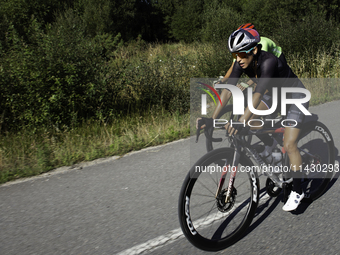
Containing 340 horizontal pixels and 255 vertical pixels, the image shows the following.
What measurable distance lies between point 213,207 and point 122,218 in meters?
1.04

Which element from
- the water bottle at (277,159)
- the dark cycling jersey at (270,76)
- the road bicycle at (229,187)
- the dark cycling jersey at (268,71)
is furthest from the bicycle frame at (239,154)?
the dark cycling jersey at (268,71)

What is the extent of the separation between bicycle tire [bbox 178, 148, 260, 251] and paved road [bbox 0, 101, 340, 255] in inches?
5.9

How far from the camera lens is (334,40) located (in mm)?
12031

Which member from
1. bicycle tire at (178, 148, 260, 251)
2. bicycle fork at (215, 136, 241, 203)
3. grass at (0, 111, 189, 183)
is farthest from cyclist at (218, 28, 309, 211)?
grass at (0, 111, 189, 183)

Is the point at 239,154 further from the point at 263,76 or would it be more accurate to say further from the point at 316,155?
the point at 316,155

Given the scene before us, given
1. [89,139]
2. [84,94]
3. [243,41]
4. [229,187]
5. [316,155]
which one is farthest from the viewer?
[84,94]

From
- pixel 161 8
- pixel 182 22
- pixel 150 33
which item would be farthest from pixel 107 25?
pixel 161 8

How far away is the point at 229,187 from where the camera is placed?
3.08 meters

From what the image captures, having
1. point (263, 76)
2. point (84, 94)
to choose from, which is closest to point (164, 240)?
point (263, 76)

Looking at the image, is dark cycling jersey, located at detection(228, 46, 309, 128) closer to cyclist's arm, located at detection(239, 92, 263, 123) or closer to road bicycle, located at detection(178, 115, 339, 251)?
cyclist's arm, located at detection(239, 92, 263, 123)

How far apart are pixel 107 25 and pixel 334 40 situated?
2086 cm

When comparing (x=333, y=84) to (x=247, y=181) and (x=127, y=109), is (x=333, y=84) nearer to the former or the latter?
(x=127, y=109)

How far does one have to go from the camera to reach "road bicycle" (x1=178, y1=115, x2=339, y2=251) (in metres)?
2.79

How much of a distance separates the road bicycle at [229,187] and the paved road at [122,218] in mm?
185
